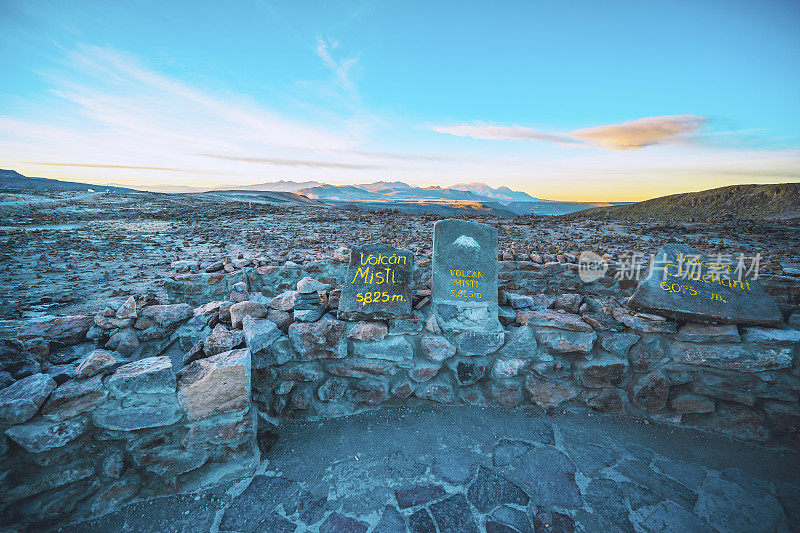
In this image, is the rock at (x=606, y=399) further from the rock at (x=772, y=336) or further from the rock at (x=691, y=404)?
the rock at (x=772, y=336)

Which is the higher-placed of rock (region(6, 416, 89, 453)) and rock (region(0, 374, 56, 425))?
rock (region(0, 374, 56, 425))

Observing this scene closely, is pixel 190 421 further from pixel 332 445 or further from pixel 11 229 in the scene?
pixel 11 229

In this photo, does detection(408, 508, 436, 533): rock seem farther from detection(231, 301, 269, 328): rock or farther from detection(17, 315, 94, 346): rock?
detection(17, 315, 94, 346): rock

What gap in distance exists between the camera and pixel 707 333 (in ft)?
10.3

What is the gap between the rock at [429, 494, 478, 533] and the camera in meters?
2.29

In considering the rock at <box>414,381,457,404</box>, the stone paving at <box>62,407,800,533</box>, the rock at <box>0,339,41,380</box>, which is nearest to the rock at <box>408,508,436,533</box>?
the stone paving at <box>62,407,800,533</box>

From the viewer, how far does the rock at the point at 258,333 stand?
2.99m

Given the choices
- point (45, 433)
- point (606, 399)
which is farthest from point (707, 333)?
point (45, 433)

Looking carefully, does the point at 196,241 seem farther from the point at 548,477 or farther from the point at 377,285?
the point at 548,477

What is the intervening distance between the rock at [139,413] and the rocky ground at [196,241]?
6.29ft

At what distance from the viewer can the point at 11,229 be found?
1223cm

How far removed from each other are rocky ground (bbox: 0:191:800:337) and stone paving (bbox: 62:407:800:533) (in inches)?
119

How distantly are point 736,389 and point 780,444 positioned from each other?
67 cm

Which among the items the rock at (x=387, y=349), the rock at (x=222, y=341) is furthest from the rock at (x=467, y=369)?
the rock at (x=222, y=341)
